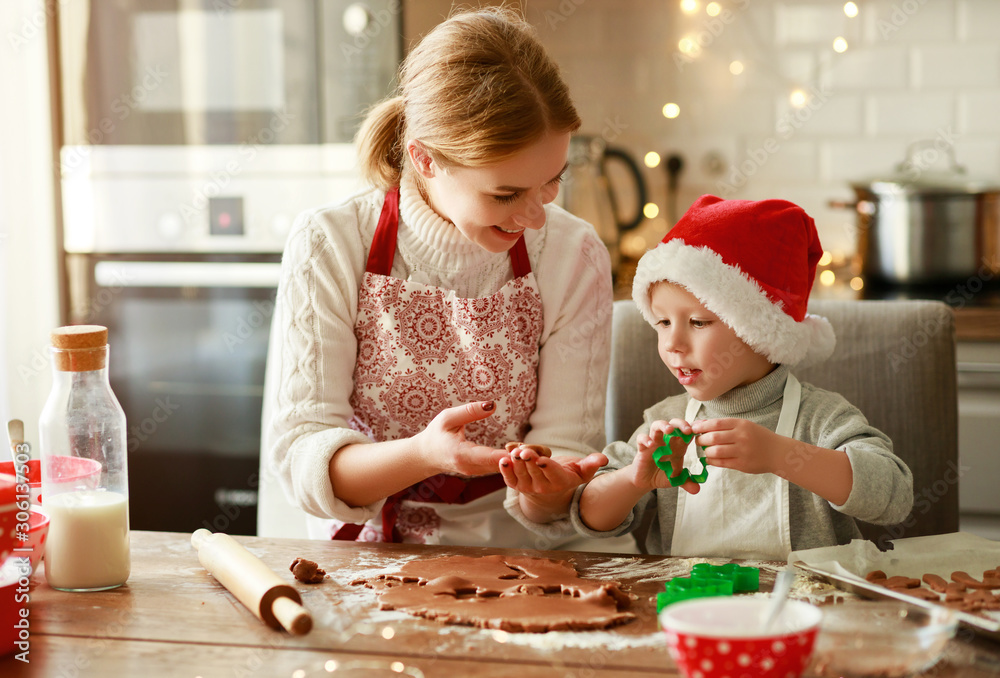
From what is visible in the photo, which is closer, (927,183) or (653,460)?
(653,460)

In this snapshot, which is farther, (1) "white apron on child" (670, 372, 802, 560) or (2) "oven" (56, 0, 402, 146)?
(2) "oven" (56, 0, 402, 146)

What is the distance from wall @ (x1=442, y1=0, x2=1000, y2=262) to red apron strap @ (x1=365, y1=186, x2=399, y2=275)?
1441 millimetres

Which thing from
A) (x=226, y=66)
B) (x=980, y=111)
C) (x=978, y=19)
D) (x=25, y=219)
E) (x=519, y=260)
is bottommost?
(x=519, y=260)

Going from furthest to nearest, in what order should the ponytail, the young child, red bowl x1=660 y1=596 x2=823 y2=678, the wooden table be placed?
the ponytail < the young child < the wooden table < red bowl x1=660 y1=596 x2=823 y2=678

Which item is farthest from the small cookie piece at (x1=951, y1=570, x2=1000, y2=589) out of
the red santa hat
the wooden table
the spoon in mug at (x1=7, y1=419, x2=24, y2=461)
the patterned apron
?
the spoon in mug at (x1=7, y1=419, x2=24, y2=461)

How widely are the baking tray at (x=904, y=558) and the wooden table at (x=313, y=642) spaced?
0.03m

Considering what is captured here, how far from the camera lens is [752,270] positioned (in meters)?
1.19

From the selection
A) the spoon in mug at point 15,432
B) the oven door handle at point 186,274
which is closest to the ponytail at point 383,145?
the spoon in mug at point 15,432

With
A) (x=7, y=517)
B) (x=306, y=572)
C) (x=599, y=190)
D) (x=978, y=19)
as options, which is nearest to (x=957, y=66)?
(x=978, y=19)

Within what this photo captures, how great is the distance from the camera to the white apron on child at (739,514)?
1.21 meters

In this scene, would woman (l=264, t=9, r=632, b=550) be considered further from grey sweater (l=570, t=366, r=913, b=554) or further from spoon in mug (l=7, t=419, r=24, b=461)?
spoon in mug (l=7, t=419, r=24, b=461)

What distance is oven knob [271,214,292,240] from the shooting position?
227 centimetres

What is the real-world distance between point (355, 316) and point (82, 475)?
45 centimetres

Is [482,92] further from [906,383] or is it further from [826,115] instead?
[826,115]
